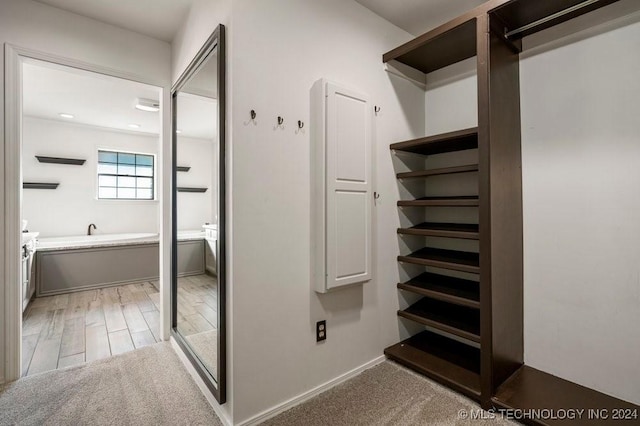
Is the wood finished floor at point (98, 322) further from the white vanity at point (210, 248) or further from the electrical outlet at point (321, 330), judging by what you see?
the electrical outlet at point (321, 330)

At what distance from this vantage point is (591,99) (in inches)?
67.1

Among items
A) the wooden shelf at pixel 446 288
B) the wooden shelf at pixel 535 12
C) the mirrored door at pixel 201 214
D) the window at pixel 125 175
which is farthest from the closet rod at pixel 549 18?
the window at pixel 125 175

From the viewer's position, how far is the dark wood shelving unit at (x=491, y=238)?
5.26 feet

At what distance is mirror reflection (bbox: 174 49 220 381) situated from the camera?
1.85m

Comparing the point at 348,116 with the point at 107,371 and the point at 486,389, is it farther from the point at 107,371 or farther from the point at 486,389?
the point at 107,371

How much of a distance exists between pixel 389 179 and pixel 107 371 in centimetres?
244

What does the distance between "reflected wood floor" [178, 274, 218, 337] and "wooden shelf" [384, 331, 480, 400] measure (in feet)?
4.39

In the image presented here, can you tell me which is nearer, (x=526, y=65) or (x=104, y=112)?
(x=526, y=65)

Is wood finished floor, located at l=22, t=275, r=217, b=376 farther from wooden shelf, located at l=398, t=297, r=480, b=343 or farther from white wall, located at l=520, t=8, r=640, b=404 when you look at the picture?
white wall, located at l=520, t=8, r=640, b=404

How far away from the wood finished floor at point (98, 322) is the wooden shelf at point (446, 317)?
1.44 m

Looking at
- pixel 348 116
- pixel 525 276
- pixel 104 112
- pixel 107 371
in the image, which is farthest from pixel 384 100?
pixel 104 112

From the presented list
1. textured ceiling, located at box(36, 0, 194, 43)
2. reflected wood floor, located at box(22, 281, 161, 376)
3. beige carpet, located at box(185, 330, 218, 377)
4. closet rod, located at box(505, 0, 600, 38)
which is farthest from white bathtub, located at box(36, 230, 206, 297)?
closet rod, located at box(505, 0, 600, 38)

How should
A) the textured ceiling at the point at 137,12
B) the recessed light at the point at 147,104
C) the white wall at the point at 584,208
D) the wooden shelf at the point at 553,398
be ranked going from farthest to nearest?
1. the recessed light at the point at 147,104
2. the textured ceiling at the point at 137,12
3. the white wall at the point at 584,208
4. the wooden shelf at the point at 553,398

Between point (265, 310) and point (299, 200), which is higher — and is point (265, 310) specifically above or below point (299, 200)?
below
